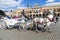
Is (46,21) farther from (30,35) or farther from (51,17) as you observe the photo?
(30,35)

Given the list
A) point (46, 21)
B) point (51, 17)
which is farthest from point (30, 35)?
point (51, 17)

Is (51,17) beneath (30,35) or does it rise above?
above

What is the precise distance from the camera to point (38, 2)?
3.70 meters

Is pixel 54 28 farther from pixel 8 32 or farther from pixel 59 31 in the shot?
pixel 8 32

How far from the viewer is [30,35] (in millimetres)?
3768

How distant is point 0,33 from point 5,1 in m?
0.63

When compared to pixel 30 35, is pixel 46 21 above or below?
above

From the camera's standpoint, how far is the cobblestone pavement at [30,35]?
3.62 metres

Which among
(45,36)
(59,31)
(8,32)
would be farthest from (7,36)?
(59,31)

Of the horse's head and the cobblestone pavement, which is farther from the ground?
the horse's head

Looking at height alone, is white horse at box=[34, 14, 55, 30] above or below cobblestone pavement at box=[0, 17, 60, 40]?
above

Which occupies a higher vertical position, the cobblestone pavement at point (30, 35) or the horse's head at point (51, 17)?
the horse's head at point (51, 17)

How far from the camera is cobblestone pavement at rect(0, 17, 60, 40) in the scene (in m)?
3.62

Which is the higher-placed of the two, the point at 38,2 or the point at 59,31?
the point at 38,2
